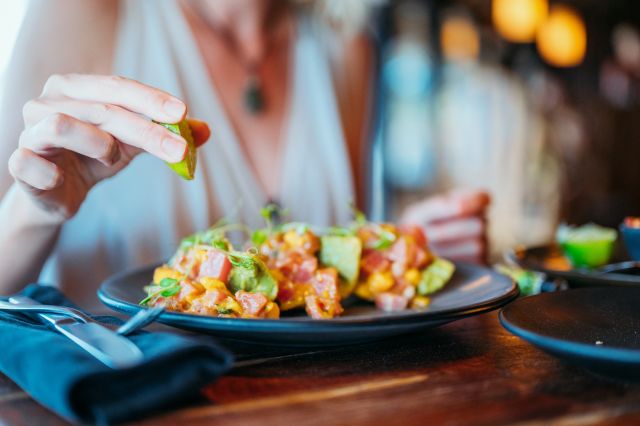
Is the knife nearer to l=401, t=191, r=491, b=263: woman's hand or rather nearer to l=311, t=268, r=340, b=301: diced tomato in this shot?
l=311, t=268, r=340, b=301: diced tomato

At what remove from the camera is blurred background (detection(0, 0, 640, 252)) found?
4770mm

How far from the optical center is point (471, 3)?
189 inches

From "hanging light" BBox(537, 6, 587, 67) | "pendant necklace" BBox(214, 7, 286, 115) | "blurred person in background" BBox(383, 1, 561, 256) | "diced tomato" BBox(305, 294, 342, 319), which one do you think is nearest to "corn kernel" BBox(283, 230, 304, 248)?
"diced tomato" BBox(305, 294, 342, 319)

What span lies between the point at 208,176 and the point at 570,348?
4.92 ft

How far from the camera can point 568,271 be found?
1.08 meters

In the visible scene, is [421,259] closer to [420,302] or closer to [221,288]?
[420,302]

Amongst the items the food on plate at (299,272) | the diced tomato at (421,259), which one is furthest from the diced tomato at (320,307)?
the diced tomato at (421,259)

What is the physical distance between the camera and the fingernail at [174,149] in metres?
0.79

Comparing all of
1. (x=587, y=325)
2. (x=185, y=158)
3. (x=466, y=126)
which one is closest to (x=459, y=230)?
(x=587, y=325)

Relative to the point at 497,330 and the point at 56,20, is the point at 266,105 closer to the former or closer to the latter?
the point at 56,20

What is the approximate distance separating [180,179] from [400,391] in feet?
4.64

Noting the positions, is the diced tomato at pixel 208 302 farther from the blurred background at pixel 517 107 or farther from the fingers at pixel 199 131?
the blurred background at pixel 517 107

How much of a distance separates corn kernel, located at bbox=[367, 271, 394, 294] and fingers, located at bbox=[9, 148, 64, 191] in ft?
1.62

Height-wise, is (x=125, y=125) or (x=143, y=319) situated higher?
(x=125, y=125)
